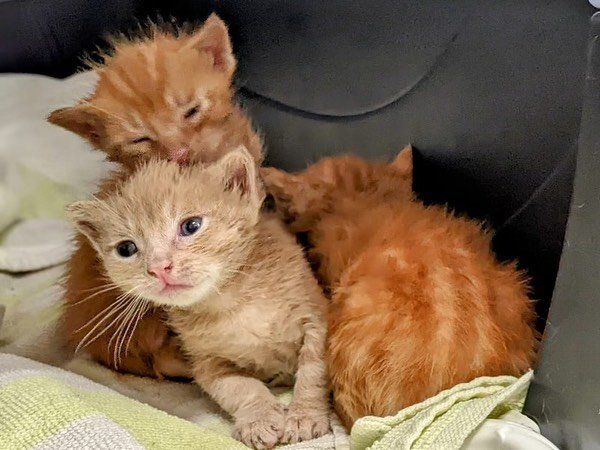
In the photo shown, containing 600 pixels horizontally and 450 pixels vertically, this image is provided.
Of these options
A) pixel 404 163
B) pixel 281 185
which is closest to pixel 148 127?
pixel 281 185

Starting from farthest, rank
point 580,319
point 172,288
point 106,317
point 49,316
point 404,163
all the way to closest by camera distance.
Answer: point 49,316
point 404,163
point 106,317
point 172,288
point 580,319

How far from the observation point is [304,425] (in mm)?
918

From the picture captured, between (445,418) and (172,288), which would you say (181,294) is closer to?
(172,288)

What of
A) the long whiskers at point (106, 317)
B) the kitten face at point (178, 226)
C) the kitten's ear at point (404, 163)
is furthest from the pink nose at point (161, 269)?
the kitten's ear at point (404, 163)

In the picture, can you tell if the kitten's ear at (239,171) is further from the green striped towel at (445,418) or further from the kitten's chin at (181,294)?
the green striped towel at (445,418)

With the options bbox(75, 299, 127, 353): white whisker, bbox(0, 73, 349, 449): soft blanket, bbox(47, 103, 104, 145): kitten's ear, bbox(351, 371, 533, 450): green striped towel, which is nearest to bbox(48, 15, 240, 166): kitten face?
bbox(47, 103, 104, 145): kitten's ear

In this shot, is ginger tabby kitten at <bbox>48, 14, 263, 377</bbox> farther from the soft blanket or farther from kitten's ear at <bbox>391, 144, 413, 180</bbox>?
kitten's ear at <bbox>391, 144, 413, 180</bbox>

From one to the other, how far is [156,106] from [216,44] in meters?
0.19

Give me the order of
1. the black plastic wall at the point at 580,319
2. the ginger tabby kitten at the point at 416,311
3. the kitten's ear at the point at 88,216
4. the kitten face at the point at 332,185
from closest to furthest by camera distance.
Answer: the black plastic wall at the point at 580,319 < the ginger tabby kitten at the point at 416,311 < the kitten's ear at the point at 88,216 < the kitten face at the point at 332,185

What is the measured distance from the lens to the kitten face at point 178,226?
2.95 feet

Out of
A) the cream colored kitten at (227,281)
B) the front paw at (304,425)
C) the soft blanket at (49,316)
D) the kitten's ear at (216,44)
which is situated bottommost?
the soft blanket at (49,316)

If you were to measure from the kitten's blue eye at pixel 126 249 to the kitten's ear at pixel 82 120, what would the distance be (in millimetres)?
234

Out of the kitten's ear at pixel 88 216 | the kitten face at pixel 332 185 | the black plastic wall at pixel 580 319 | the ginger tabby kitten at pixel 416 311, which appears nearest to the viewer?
the black plastic wall at pixel 580 319

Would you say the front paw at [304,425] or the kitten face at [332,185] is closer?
the front paw at [304,425]
